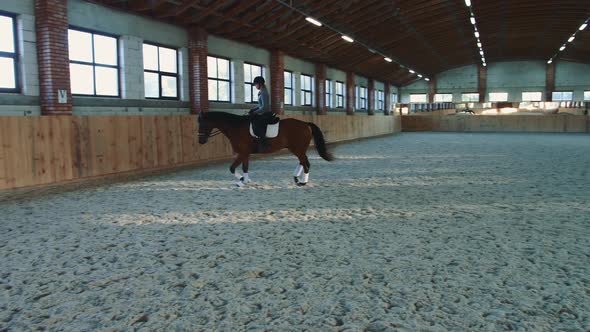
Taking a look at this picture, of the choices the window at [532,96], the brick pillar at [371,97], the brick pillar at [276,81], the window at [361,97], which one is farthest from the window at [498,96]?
the brick pillar at [276,81]

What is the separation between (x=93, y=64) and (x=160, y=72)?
9.72ft

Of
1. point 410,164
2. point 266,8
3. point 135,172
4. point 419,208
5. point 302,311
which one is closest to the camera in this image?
point 302,311

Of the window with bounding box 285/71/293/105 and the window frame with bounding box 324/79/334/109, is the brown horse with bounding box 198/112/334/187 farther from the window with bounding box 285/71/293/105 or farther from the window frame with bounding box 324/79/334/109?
the window frame with bounding box 324/79/334/109

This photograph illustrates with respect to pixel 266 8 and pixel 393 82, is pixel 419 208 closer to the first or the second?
pixel 266 8

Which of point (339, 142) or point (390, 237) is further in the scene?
point (339, 142)

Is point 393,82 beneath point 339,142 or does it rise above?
above

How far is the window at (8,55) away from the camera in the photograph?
11055 mm

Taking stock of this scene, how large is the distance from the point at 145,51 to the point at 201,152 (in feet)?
14.8

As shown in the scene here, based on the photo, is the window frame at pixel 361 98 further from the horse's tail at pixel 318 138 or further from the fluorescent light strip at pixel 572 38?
the horse's tail at pixel 318 138

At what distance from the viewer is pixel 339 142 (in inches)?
939

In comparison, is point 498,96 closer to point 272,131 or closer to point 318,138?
point 318,138

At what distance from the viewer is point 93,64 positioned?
1354 centimetres

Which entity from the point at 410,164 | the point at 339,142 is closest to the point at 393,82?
the point at 339,142

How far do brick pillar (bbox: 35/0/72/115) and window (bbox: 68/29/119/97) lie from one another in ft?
3.65
